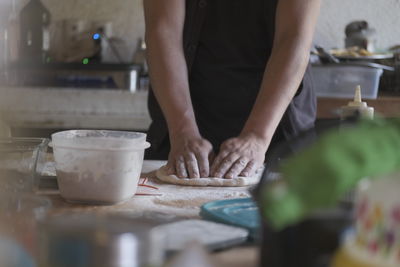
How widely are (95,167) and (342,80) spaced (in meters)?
1.98

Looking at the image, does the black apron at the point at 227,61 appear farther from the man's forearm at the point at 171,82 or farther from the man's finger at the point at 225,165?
the man's finger at the point at 225,165

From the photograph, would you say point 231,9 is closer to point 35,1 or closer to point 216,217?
point 216,217

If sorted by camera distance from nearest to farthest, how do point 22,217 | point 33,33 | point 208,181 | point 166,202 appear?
1. point 22,217
2. point 166,202
3. point 208,181
4. point 33,33

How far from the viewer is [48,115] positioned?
2.86 metres

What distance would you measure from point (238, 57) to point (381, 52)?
158cm

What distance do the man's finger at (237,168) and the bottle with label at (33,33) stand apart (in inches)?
84.7

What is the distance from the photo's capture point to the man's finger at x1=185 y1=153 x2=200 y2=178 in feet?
4.69

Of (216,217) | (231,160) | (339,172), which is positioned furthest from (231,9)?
(339,172)

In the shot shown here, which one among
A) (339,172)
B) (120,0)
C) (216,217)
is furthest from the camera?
(120,0)

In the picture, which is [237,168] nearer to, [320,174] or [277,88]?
[277,88]

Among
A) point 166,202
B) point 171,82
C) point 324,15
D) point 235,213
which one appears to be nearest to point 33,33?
point 324,15

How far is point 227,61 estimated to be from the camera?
196 cm

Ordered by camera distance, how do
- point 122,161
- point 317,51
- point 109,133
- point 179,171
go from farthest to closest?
1. point 317,51
2. point 179,171
3. point 109,133
4. point 122,161

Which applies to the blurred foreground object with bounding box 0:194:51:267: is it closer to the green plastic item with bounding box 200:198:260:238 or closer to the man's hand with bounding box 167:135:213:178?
the green plastic item with bounding box 200:198:260:238
